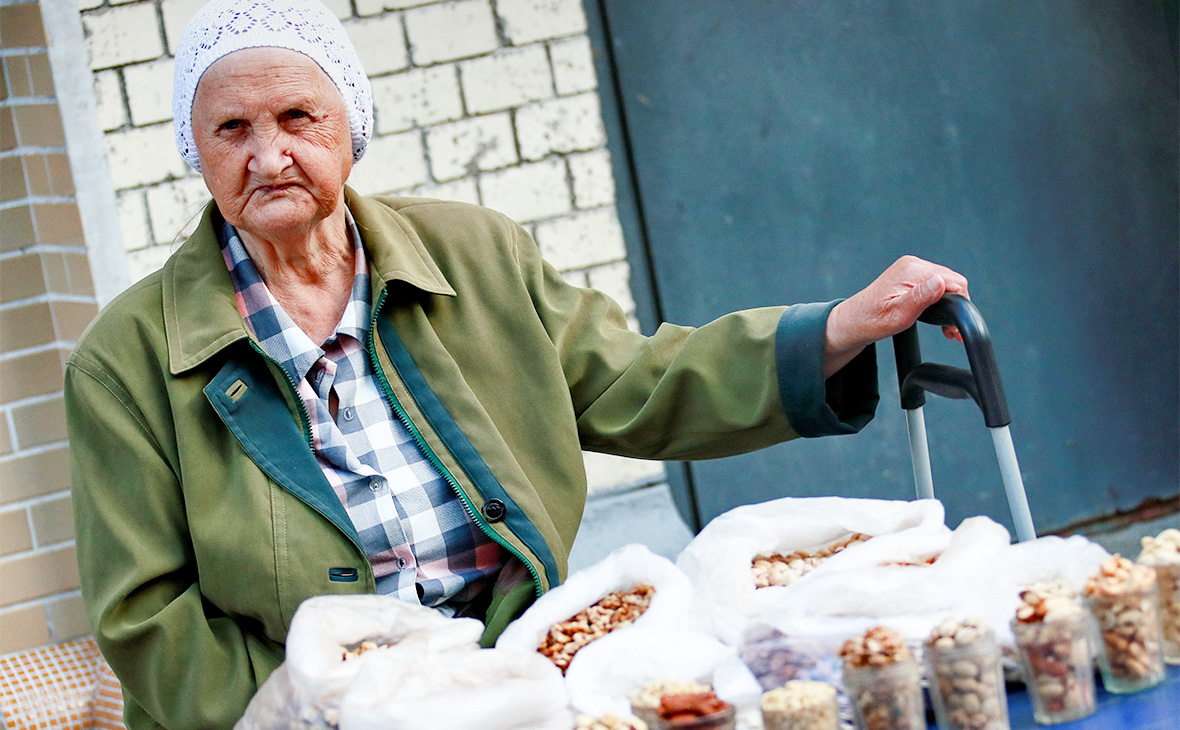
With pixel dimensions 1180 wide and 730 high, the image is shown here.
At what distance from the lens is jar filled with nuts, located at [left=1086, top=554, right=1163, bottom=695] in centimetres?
114

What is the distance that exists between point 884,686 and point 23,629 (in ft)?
9.44

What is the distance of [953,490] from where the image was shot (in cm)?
390

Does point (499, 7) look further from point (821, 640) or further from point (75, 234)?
point (821, 640)

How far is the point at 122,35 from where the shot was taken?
10.5ft

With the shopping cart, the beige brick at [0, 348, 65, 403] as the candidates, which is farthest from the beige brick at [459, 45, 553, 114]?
the shopping cart

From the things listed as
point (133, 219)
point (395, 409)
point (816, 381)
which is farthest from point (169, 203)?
point (816, 381)

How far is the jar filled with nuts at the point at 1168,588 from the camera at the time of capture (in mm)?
1181

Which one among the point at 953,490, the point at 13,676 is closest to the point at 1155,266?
the point at 953,490

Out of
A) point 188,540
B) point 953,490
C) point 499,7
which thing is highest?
point 499,7

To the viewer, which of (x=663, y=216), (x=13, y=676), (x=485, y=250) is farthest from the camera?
(x=663, y=216)

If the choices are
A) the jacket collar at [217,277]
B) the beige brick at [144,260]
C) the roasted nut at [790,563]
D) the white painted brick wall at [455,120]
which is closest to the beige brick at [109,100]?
the white painted brick wall at [455,120]

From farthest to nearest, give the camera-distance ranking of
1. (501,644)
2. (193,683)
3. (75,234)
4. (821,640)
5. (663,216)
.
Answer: (663,216) → (75,234) → (193,683) → (501,644) → (821,640)

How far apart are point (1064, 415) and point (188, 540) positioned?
3.31 meters

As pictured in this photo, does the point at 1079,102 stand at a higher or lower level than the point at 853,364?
higher
